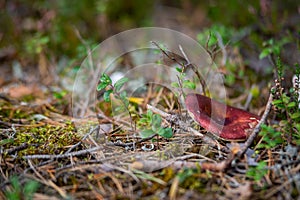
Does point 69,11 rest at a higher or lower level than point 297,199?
higher

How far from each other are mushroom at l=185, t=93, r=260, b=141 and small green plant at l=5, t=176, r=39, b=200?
83cm

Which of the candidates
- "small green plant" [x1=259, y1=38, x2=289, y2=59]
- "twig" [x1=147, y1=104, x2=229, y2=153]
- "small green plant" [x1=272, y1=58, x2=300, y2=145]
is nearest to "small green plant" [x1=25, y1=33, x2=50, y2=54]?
"twig" [x1=147, y1=104, x2=229, y2=153]

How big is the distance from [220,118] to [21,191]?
3.51ft

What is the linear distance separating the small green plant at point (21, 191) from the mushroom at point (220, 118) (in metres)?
0.83

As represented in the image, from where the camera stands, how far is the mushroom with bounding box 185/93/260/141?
166cm

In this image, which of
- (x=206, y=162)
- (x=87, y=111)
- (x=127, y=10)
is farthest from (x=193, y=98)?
(x=127, y=10)

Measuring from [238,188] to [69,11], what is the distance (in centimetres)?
278

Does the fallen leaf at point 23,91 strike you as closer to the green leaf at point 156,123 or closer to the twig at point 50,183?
the twig at point 50,183

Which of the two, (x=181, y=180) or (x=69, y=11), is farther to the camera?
(x=69, y=11)

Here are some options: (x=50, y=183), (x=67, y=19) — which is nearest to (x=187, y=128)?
(x=50, y=183)

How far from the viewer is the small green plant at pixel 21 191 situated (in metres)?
1.32

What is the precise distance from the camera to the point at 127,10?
4160 mm

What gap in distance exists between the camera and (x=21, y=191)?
140 cm

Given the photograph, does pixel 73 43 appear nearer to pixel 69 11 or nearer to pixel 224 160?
pixel 69 11
